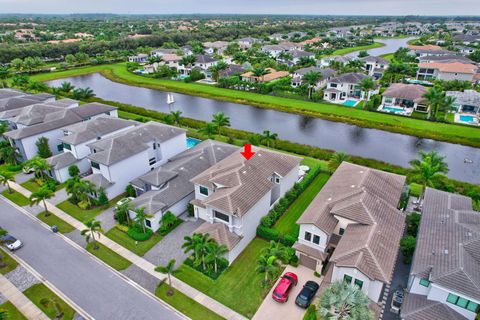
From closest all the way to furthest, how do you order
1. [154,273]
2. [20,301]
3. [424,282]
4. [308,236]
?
[424,282] < [20,301] < [154,273] < [308,236]

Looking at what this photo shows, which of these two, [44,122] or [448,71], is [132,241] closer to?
[44,122]

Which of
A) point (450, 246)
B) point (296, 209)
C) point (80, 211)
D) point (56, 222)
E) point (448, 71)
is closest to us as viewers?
point (450, 246)

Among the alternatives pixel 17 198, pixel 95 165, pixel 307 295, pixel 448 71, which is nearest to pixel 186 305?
pixel 307 295

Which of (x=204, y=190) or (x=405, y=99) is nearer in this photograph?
(x=204, y=190)

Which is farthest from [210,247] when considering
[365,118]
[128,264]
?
[365,118]

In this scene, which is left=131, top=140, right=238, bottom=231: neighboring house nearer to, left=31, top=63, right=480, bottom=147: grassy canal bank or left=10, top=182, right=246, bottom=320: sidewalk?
left=10, top=182, right=246, bottom=320: sidewalk

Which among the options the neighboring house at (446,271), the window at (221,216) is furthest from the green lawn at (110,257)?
the neighboring house at (446,271)

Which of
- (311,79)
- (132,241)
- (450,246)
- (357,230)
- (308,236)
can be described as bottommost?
(132,241)

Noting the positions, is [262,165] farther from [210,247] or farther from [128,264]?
[128,264]
